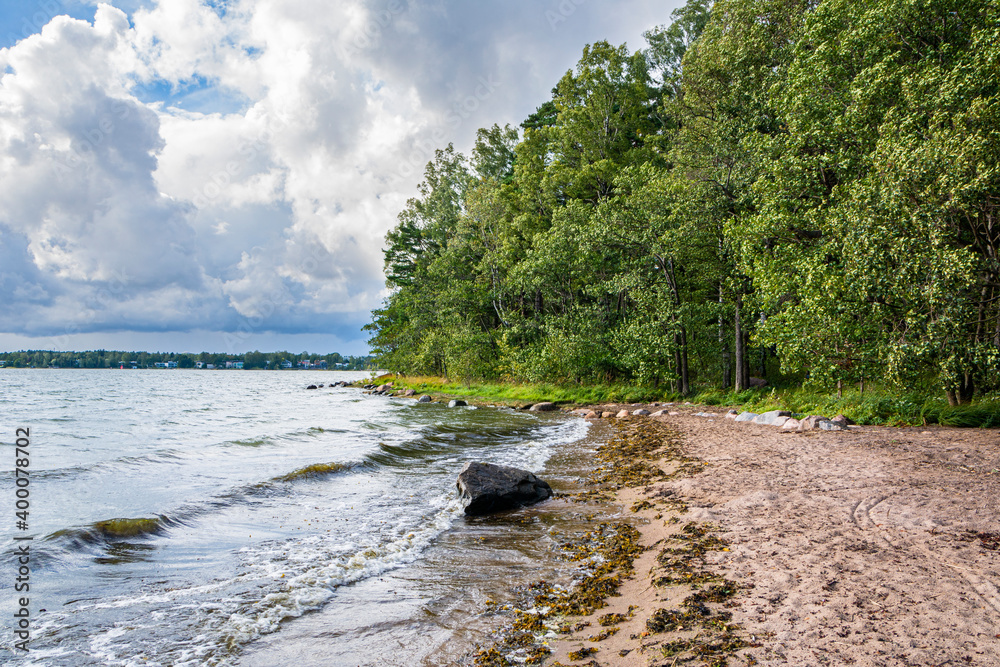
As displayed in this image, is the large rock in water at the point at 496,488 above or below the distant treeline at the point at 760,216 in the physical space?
below

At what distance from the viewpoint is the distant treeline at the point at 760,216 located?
11648mm

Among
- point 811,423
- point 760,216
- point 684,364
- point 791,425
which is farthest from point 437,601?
point 684,364

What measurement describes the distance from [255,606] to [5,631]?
90.9 inches

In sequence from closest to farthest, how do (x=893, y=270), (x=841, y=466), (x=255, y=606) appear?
(x=255, y=606) → (x=841, y=466) → (x=893, y=270)

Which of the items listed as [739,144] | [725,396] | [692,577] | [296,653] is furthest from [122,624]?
[739,144]

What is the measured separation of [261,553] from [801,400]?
1810 centimetres

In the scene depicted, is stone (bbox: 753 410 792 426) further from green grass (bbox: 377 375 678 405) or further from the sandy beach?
green grass (bbox: 377 375 678 405)

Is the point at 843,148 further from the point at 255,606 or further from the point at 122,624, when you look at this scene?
the point at 122,624

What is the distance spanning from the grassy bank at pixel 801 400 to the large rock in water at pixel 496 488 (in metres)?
10.6

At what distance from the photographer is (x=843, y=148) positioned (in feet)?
49.9

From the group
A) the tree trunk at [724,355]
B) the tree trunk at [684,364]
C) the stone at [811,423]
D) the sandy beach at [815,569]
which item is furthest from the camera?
the tree trunk at [724,355]

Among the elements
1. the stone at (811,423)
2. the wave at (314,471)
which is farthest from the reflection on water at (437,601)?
the stone at (811,423)

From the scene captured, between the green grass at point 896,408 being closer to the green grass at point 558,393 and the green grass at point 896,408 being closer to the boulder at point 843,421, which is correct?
the boulder at point 843,421

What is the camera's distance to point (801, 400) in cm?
1816
